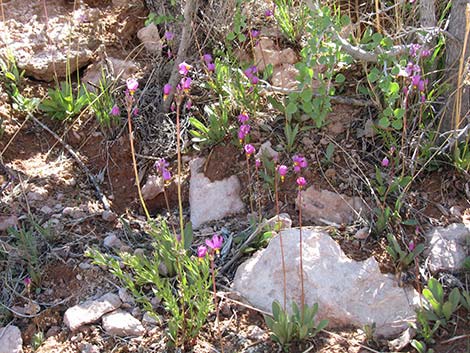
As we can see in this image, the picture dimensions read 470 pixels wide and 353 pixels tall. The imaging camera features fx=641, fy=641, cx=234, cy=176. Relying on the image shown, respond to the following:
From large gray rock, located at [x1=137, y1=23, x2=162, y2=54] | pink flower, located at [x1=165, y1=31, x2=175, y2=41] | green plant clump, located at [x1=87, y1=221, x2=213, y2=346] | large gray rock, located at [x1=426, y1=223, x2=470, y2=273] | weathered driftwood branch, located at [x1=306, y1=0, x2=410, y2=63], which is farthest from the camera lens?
large gray rock, located at [x1=137, y1=23, x2=162, y2=54]

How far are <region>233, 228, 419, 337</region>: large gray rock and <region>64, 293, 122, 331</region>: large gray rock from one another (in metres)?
0.54

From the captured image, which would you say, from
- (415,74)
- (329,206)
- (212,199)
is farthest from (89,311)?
(415,74)

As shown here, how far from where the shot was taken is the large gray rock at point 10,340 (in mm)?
2701

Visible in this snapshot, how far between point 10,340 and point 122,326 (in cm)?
49

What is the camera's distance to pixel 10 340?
2732mm

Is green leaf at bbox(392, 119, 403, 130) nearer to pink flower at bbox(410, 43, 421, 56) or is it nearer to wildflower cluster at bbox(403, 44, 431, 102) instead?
wildflower cluster at bbox(403, 44, 431, 102)

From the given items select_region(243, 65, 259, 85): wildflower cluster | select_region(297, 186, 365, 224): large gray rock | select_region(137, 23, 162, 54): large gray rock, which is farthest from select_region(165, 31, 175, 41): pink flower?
select_region(297, 186, 365, 224): large gray rock

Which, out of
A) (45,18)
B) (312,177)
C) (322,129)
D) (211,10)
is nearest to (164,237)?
(312,177)

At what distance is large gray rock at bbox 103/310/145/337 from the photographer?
8.81 feet

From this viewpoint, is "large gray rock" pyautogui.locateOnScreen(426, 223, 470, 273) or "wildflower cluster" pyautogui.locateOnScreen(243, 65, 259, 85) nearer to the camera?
"large gray rock" pyautogui.locateOnScreen(426, 223, 470, 273)

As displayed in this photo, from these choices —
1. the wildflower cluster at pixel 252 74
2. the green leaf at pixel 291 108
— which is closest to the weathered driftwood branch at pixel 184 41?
the wildflower cluster at pixel 252 74

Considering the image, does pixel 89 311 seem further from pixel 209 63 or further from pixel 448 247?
pixel 448 247

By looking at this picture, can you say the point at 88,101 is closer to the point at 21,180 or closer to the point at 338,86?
the point at 21,180

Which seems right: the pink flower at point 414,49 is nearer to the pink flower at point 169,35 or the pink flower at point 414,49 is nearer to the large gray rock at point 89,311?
the pink flower at point 169,35
